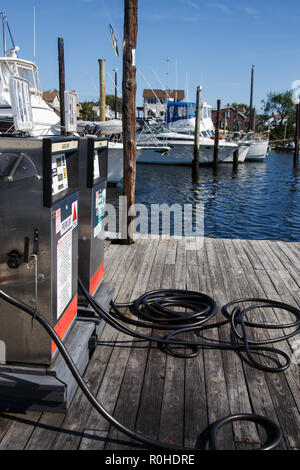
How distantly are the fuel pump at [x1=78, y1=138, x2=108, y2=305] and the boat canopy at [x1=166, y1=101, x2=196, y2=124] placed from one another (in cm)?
3519

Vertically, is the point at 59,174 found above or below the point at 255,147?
below

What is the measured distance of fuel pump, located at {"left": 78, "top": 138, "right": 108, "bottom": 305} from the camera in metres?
3.22

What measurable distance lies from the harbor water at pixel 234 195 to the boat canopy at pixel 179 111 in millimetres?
6403

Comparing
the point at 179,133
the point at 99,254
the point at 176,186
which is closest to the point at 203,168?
the point at 179,133

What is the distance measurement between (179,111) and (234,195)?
63.9 ft

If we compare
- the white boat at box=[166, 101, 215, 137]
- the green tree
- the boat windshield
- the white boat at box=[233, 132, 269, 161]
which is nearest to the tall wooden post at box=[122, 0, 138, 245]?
the boat windshield

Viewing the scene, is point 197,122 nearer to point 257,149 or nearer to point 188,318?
point 257,149

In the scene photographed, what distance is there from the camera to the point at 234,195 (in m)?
20.9

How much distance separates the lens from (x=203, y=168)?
1337 inches

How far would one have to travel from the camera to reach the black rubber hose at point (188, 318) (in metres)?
3.23

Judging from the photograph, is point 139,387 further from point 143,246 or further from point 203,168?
point 203,168

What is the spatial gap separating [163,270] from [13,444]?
3.22m

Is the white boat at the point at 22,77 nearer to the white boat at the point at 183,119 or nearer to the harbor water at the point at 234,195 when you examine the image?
the harbor water at the point at 234,195

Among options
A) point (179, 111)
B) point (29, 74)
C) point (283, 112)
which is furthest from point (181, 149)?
point (283, 112)
